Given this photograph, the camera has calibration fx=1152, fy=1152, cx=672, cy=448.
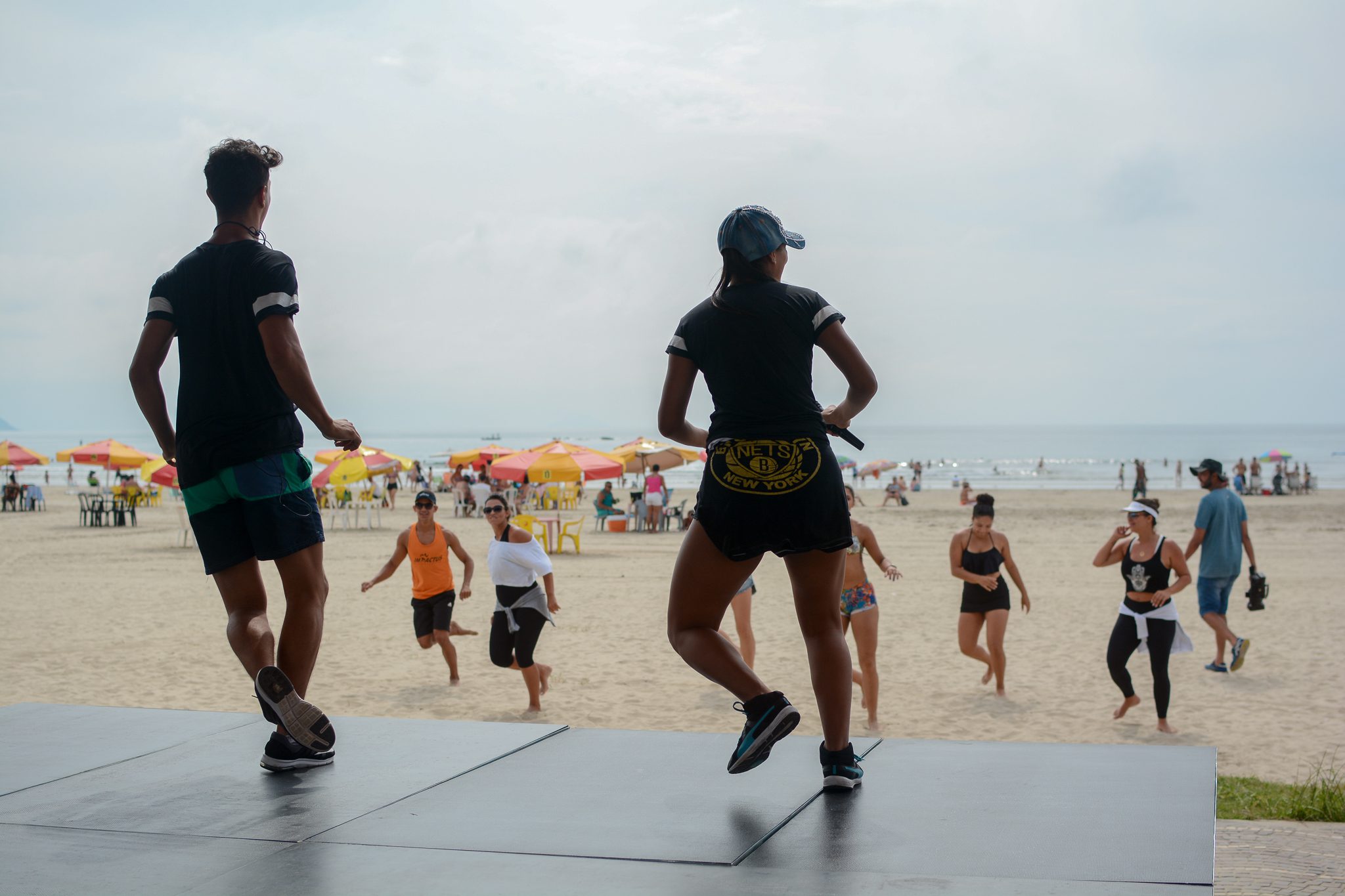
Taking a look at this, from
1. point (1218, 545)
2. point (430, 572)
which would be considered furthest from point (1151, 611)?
point (430, 572)

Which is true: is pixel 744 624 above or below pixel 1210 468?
below

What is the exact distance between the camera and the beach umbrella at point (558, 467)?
26141mm

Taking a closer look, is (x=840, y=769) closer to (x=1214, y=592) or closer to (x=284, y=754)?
(x=284, y=754)

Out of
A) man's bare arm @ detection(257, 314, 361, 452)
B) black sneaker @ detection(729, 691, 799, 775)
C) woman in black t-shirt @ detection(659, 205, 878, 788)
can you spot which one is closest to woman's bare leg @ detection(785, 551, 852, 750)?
woman in black t-shirt @ detection(659, 205, 878, 788)

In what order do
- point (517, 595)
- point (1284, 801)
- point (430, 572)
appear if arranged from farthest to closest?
point (430, 572)
point (517, 595)
point (1284, 801)

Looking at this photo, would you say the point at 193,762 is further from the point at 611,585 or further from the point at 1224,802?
the point at 611,585

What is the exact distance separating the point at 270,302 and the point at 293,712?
1150 millimetres

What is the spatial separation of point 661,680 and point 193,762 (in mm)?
6739

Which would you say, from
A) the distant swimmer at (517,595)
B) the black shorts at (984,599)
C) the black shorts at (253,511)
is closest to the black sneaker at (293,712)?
the black shorts at (253,511)

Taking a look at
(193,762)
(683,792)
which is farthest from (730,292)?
(193,762)

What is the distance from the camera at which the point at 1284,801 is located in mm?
5855

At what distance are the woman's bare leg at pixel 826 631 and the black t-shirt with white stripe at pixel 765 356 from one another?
0.36 m

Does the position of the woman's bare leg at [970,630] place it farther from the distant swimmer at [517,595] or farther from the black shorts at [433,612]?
the black shorts at [433,612]

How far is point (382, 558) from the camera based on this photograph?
69.4 ft
